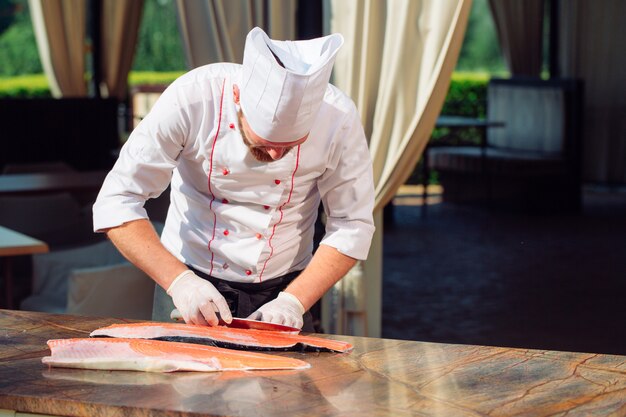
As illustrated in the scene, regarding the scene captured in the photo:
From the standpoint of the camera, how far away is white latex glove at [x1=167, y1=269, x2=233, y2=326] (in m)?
2.48

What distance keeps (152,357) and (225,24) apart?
2.32 meters

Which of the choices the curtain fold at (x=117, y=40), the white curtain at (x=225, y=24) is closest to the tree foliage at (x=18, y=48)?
the curtain fold at (x=117, y=40)

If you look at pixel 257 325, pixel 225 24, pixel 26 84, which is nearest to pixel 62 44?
pixel 26 84

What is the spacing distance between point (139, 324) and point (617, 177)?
8.91 metres

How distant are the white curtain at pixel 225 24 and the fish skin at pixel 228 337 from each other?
2018mm

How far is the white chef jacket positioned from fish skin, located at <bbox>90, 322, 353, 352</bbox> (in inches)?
14.3

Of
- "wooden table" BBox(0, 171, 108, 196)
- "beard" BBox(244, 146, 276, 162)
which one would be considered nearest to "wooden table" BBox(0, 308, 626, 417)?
"beard" BBox(244, 146, 276, 162)

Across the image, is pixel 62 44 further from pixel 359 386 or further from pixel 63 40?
pixel 359 386

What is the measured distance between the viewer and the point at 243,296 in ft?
9.43

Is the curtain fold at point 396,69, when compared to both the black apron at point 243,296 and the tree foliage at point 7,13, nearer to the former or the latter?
the black apron at point 243,296

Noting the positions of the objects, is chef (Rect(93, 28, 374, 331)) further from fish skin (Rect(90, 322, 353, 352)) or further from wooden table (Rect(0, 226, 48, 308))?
wooden table (Rect(0, 226, 48, 308))

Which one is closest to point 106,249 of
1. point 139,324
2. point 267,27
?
point 267,27

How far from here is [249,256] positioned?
287cm

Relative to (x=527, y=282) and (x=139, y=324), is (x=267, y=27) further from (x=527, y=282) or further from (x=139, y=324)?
(x=527, y=282)
